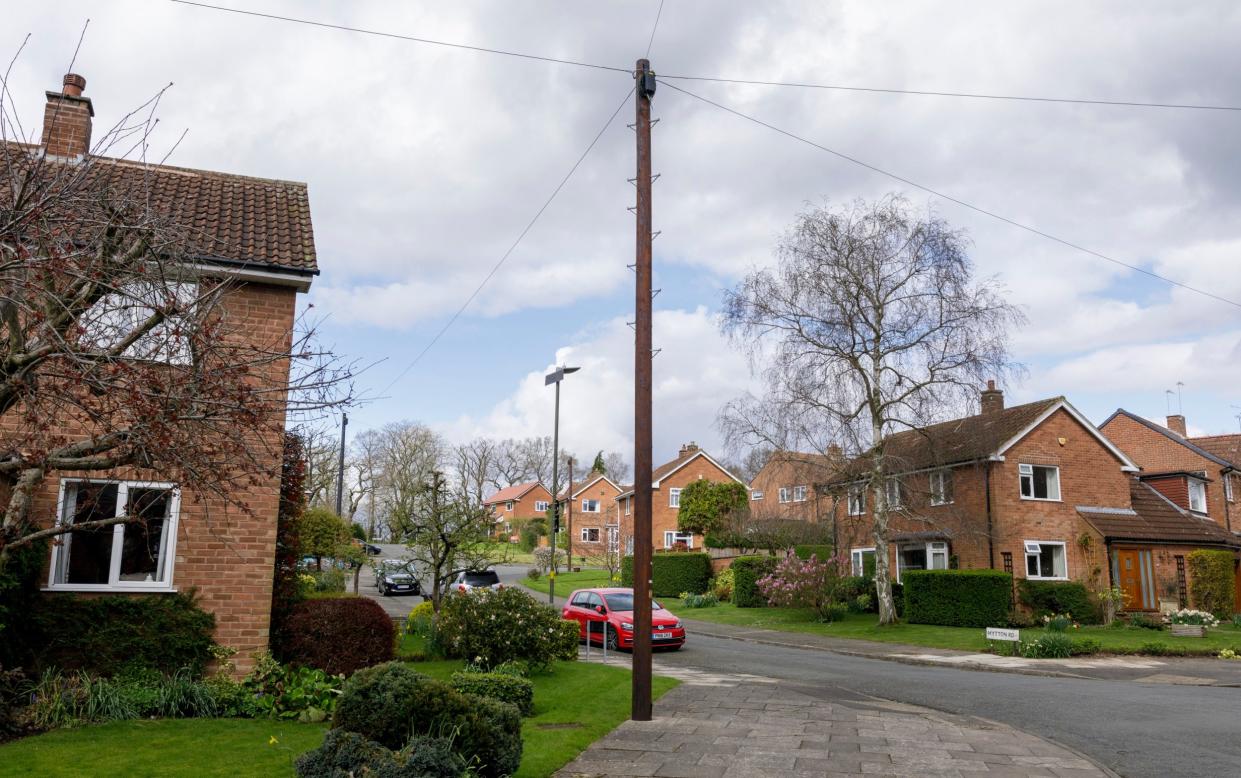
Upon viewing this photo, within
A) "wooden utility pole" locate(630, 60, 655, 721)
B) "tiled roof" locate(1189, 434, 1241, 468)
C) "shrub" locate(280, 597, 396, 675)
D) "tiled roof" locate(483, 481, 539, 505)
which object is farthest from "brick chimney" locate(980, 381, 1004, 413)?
"tiled roof" locate(483, 481, 539, 505)

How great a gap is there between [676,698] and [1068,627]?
17.7m

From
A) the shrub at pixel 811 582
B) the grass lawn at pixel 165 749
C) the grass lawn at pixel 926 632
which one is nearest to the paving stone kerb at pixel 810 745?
the grass lawn at pixel 165 749

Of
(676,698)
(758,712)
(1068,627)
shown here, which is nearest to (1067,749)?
(758,712)

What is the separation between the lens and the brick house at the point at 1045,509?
30062mm

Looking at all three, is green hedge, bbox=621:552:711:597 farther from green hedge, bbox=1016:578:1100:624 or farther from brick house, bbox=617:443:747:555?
green hedge, bbox=1016:578:1100:624

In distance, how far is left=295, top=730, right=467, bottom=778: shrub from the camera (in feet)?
20.6

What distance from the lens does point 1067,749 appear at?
33.2 ft

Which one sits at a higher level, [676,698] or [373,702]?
[373,702]

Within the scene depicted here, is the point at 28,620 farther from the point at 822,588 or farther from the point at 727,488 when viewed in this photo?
the point at 727,488

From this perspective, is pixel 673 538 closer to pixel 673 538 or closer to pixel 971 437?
pixel 673 538

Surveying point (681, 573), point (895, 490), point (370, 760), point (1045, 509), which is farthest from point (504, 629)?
point (681, 573)

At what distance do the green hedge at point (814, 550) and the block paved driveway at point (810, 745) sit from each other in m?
25.8

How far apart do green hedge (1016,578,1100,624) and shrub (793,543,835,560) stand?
10031 mm

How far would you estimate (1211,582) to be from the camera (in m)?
30.6
